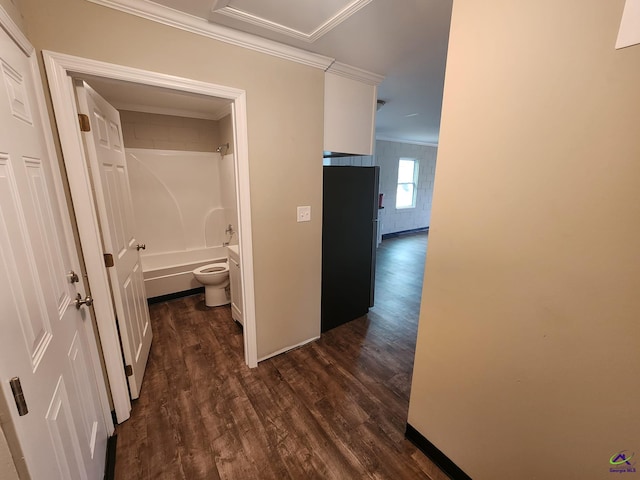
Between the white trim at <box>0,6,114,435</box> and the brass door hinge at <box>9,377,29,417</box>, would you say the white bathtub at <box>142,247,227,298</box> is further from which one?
the brass door hinge at <box>9,377,29,417</box>

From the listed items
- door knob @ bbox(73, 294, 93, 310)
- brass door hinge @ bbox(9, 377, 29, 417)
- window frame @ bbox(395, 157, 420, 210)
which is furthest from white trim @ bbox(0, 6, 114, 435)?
window frame @ bbox(395, 157, 420, 210)

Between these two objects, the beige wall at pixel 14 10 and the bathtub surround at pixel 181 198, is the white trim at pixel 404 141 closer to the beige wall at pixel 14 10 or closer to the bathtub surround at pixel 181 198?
the bathtub surround at pixel 181 198

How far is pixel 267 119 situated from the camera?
6.00 ft

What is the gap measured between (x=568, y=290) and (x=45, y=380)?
68.5 inches

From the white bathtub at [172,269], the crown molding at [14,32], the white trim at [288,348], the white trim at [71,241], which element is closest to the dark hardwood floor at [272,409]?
the white trim at [288,348]

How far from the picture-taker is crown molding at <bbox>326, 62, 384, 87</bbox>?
2072 millimetres

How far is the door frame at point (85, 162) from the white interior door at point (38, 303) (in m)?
0.09

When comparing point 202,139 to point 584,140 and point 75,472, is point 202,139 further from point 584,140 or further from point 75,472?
→ point 584,140

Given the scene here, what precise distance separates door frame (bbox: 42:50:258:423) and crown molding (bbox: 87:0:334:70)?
0.88 ft

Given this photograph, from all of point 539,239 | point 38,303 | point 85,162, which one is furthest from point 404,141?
point 38,303

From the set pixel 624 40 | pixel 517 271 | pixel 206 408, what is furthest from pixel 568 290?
pixel 206 408

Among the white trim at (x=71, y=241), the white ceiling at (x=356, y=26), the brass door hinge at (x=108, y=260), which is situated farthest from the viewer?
the brass door hinge at (x=108, y=260)

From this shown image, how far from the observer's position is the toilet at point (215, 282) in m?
2.93

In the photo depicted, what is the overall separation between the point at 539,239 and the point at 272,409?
A: 5.92 feet
